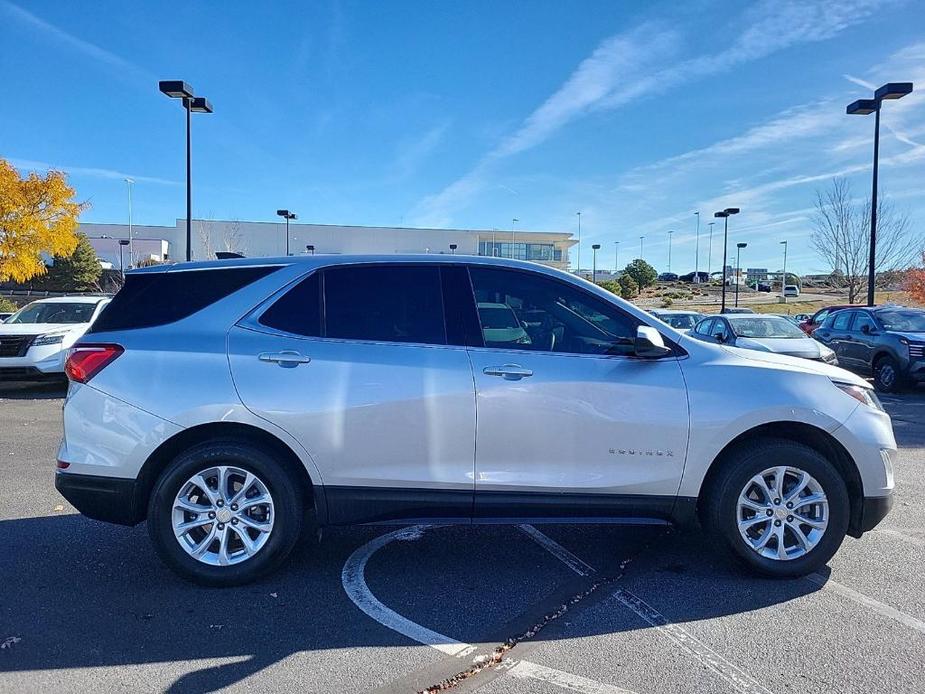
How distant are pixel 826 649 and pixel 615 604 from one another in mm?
1026

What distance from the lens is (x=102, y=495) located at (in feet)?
12.4

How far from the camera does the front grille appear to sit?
11.1 meters

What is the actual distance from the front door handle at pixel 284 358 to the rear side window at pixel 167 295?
50cm

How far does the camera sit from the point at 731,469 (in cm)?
389

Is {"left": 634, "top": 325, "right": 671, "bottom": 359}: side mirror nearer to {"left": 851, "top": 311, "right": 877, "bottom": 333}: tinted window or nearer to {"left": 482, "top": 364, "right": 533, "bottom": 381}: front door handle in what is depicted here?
{"left": 482, "top": 364, "right": 533, "bottom": 381}: front door handle

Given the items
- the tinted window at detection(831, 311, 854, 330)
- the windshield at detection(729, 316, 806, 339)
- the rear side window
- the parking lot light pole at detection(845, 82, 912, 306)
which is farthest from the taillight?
the parking lot light pole at detection(845, 82, 912, 306)

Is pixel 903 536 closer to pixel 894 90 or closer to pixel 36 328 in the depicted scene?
pixel 36 328

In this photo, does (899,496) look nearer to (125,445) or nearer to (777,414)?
(777,414)

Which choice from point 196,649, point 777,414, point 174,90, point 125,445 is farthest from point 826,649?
point 174,90

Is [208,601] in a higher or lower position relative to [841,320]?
lower

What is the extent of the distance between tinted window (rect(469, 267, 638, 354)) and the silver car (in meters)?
8.18

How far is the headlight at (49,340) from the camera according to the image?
438 inches

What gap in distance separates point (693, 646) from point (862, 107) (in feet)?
61.8

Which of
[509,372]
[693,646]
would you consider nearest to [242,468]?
[509,372]
